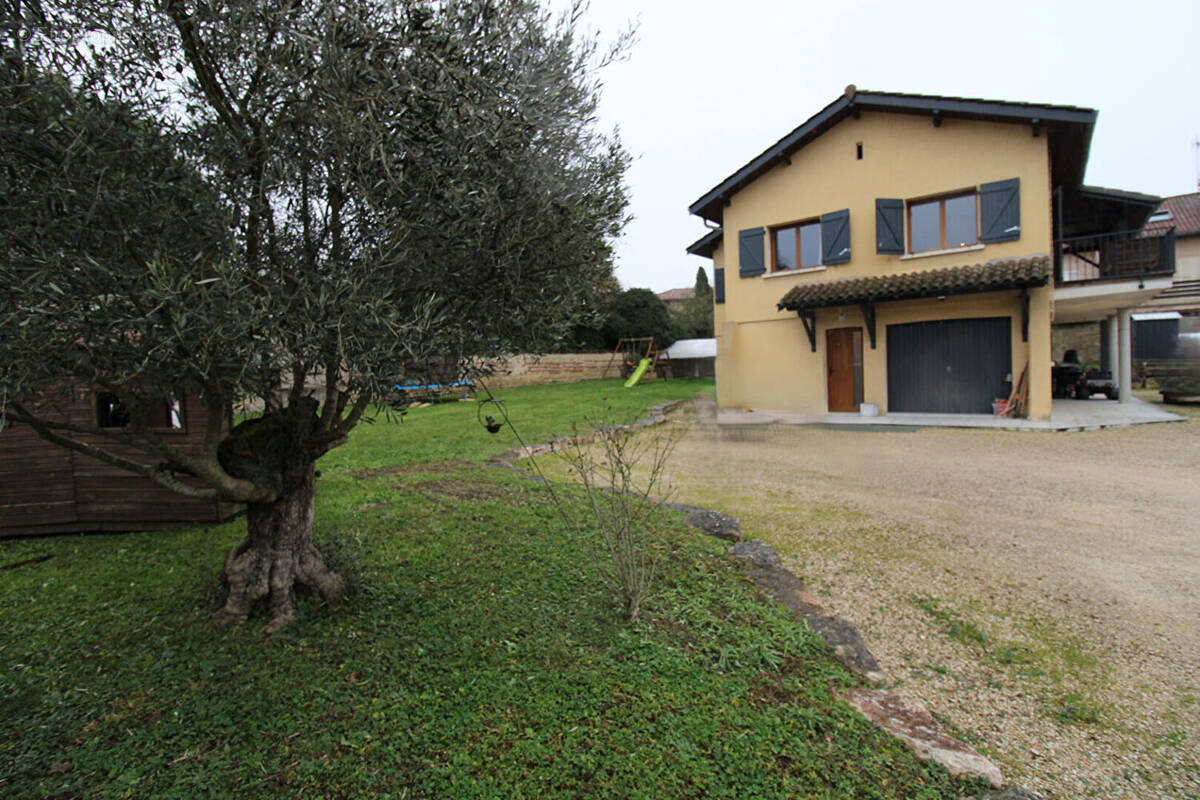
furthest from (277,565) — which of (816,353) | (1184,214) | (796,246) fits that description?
(1184,214)

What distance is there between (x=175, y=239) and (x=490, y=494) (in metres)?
4.67

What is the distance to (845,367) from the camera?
581 inches

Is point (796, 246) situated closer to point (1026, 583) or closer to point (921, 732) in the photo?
point (1026, 583)

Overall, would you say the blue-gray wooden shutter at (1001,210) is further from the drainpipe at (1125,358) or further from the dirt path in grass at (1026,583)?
the drainpipe at (1125,358)

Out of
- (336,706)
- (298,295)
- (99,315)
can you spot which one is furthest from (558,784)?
(99,315)

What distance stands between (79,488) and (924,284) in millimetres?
14010

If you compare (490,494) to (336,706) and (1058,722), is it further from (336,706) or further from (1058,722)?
(1058,722)

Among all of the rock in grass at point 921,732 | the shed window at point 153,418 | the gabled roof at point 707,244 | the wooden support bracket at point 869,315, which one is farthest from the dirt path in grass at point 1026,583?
the gabled roof at point 707,244

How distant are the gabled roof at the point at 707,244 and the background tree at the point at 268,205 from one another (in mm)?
15280

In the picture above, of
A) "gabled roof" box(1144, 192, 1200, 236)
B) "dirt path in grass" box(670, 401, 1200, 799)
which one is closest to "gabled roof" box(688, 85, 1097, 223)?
"dirt path in grass" box(670, 401, 1200, 799)

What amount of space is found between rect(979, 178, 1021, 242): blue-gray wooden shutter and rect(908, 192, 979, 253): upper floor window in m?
0.31

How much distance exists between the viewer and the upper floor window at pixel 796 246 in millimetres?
15055

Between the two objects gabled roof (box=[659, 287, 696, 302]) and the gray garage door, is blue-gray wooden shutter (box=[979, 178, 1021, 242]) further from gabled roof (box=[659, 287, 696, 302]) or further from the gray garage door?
gabled roof (box=[659, 287, 696, 302])

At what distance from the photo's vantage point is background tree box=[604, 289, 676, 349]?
31.5 meters
